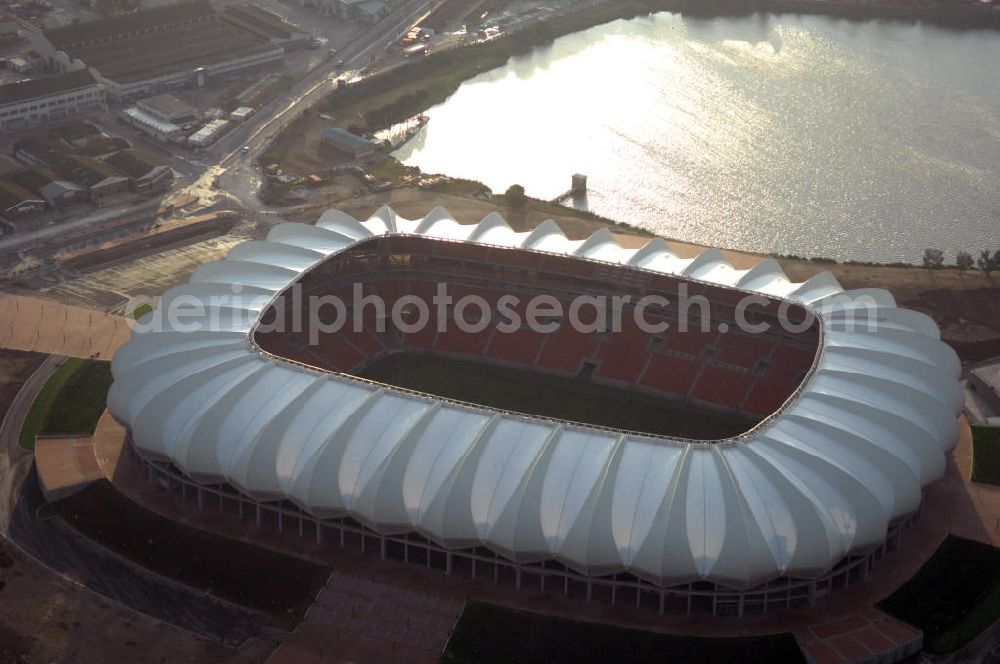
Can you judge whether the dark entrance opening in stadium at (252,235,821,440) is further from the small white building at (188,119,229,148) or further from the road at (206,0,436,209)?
the small white building at (188,119,229,148)

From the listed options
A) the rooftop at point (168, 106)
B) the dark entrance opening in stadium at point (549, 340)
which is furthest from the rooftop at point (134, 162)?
the dark entrance opening in stadium at point (549, 340)

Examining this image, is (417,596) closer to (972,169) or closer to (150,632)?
(150,632)

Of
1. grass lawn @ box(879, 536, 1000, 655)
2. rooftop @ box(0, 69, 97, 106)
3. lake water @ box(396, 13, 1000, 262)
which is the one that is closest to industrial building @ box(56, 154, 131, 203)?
rooftop @ box(0, 69, 97, 106)

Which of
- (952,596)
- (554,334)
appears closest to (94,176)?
(554,334)

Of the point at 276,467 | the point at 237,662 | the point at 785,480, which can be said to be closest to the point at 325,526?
the point at 276,467

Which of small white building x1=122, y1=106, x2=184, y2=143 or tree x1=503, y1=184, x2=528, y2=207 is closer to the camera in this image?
tree x1=503, y1=184, x2=528, y2=207
